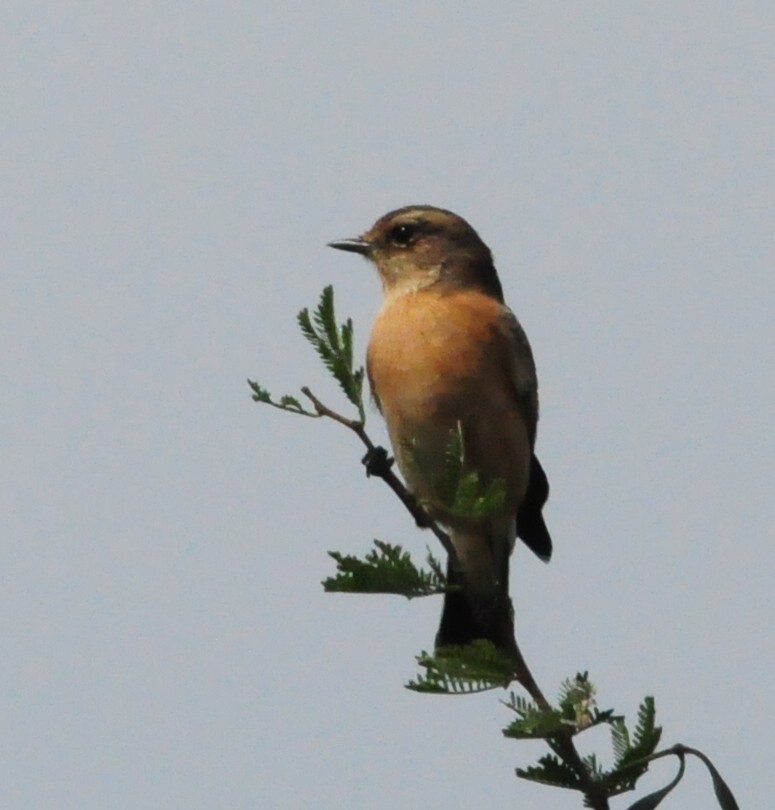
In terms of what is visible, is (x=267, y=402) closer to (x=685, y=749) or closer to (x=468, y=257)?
(x=685, y=749)

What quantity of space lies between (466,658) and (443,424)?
10.3 ft

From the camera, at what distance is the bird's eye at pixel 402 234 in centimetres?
857

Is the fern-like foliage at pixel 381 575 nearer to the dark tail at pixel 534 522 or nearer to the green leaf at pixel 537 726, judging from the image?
the green leaf at pixel 537 726

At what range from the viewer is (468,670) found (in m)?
4.24

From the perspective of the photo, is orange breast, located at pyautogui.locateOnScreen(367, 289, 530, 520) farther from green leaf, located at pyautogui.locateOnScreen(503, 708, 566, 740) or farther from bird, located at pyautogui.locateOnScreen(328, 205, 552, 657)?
green leaf, located at pyautogui.locateOnScreen(503, 708, 566, 740)

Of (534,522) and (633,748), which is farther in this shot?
(534,522)

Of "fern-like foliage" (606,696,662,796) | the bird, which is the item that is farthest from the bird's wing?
"fern-like foliage" (606,696,662,796)

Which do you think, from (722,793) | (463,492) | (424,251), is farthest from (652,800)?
(424,251)

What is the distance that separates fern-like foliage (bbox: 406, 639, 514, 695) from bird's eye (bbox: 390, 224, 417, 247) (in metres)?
4.52

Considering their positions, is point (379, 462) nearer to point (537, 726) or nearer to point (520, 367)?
point (537, 726)

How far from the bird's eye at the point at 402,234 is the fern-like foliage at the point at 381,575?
13.9 ft

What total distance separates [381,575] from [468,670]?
38cm

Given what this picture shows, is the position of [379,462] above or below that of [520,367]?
below

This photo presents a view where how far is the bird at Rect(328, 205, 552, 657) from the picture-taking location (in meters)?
7.32
